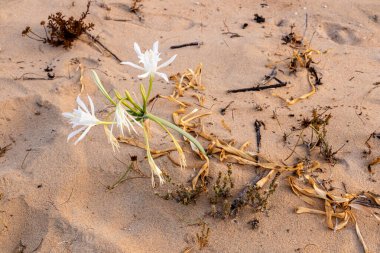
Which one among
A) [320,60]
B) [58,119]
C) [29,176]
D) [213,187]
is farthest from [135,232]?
[320,60]

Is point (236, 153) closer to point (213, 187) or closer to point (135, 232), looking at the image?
point (213, 187)

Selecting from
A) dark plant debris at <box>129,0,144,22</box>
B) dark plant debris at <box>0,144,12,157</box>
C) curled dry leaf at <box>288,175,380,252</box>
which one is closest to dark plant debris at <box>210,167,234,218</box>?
curled dry leaf at <box>288,175,380,252</box>

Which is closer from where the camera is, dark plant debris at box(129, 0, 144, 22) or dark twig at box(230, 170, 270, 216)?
dark twig at box(230, 170, 270, 216)

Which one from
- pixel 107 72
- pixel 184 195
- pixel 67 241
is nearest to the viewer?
pixel 67 241

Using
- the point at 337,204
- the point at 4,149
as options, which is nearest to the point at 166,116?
the point at 4,149

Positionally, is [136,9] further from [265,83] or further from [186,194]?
[186,194]

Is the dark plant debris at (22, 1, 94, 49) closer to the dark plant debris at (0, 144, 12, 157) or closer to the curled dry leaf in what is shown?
the dark plant debris at (0, 144, 12, 157)

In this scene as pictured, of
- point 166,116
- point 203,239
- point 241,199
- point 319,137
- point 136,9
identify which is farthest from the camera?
point 136,9

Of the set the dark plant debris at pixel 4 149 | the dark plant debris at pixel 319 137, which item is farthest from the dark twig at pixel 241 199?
the dark plant debris at pixel 4 149
